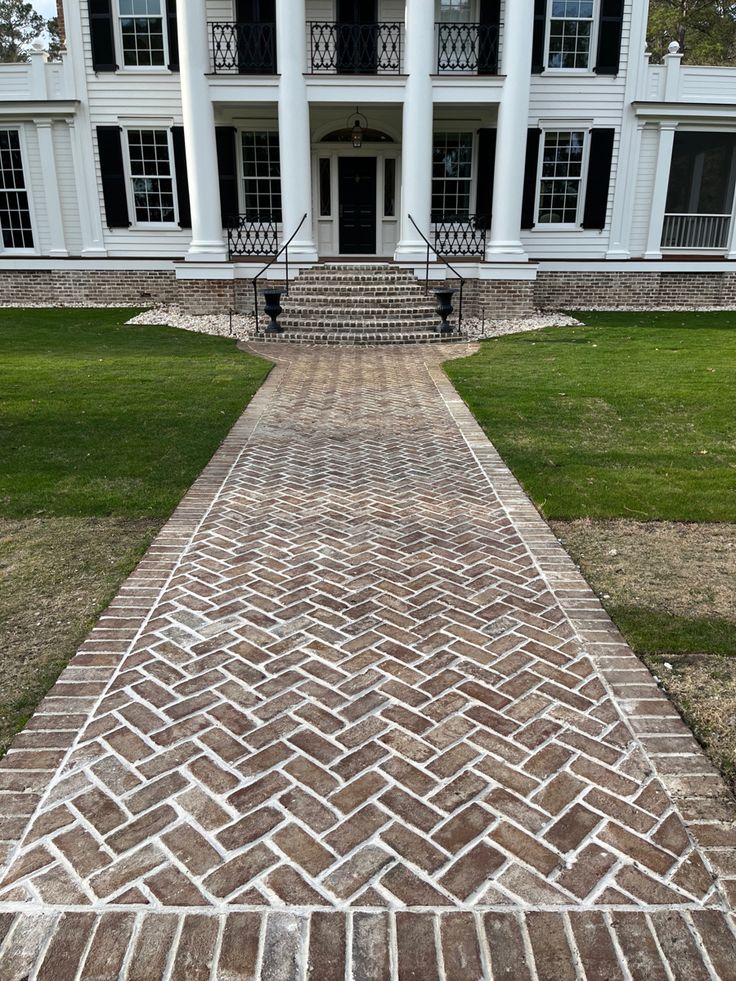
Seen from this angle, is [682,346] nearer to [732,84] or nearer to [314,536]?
[732,84]

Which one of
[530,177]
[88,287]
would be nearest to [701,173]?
[530,177]

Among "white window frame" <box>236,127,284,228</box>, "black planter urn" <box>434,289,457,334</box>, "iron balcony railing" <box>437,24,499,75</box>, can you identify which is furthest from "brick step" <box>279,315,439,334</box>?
"iron balcony railing" <box>437,24,499,75</box>

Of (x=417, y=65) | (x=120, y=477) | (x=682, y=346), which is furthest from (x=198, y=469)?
(x=417, y=65)

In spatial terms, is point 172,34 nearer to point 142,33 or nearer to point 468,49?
point 142,33

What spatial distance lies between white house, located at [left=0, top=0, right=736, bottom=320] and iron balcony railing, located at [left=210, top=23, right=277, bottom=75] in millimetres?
58

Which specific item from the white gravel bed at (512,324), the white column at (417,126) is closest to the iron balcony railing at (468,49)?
the white column at (417,126)

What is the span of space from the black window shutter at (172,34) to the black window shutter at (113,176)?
1.91 m

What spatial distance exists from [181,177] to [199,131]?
2495 millimetres

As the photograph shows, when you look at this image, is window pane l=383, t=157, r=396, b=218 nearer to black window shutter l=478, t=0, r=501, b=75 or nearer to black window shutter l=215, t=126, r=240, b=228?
black window shutter l=478, t=0, r=501, b=75

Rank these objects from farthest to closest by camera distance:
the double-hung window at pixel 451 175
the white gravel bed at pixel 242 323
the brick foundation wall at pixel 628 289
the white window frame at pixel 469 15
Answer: the double-hung window at pixel 451 175 < the brick foundation wall at pixel 628 289 < the white window frame at pixel 469 15 < the white gravel bed at pixel 242 323

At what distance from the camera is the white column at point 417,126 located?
48.1 ft

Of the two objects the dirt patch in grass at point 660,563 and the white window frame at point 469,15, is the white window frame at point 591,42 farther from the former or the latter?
the dirt patch in grass at point 660,563

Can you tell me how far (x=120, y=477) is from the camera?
615 centimetres

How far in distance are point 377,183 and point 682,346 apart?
9.10 m
